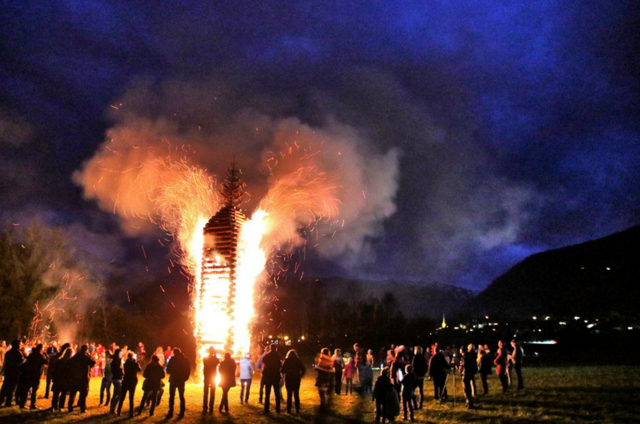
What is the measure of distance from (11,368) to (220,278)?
8.64 metres

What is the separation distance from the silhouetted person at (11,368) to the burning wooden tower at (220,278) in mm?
8010

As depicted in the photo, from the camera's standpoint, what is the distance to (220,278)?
20.5 m

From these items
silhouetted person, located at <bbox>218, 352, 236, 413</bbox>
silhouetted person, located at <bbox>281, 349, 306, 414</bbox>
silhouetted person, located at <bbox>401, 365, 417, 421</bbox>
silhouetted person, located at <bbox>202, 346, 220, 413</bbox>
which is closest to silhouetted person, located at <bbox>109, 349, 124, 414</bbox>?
silhouetted person, located at <bbox>202, 346, 220, 413</bbox>

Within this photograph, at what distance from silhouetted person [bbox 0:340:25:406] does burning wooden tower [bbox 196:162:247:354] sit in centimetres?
801

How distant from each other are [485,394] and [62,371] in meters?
12.6

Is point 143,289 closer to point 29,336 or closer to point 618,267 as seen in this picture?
point 29,336

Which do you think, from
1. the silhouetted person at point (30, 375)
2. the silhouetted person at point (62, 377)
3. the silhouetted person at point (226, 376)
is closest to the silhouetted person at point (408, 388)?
the silhouetted person at point (226, 376)

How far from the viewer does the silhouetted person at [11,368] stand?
13094 mm

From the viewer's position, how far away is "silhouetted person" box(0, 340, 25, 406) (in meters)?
13.1

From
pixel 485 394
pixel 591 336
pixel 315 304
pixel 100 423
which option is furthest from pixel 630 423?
pixel 315 304

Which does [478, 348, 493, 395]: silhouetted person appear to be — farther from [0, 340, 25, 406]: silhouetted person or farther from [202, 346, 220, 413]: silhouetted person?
[0, 340, 25, 406]: silhouetted person

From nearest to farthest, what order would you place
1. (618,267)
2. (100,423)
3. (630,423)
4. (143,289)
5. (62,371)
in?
(630,423)
(100,423)
(62,371)
(143,289)
(618,267)

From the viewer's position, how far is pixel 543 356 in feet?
119

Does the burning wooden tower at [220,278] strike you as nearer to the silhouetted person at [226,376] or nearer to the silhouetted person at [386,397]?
the silhouetted person at [226,376]
